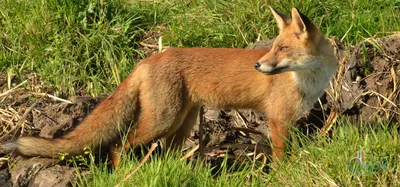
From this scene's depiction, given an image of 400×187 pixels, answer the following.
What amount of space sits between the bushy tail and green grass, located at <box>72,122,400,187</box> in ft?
2.49

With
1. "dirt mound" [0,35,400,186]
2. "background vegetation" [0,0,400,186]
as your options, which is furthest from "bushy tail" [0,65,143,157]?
"background vegetation" [0,0,400,186]

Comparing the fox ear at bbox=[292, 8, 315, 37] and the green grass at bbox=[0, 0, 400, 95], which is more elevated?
the fox ear at bbox=[292, 8, 315, 37]

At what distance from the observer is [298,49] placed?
616 cm

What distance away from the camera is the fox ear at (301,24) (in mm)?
6078

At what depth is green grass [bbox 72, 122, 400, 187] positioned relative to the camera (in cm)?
473

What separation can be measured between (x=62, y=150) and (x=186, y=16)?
113 inches

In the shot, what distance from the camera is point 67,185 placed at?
17.8 feet

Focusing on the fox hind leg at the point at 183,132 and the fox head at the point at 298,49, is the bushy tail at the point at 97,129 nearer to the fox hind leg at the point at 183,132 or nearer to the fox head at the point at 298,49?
the fox hind leg at the point at 183,132

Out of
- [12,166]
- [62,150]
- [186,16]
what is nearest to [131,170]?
[62,150]

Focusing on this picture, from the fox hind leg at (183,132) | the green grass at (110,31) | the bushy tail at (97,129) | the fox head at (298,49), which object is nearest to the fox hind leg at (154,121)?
the bushy tail at (97,129)

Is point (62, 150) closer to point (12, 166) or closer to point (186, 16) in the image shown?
point (12, 166)

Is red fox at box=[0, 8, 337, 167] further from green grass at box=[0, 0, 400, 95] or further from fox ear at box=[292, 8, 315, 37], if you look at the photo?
green grass at box=[0, 0, 400, 95]

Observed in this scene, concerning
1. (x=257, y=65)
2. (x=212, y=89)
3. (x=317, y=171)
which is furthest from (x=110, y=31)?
(x=317, y=171)

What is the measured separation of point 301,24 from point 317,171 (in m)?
1.71
